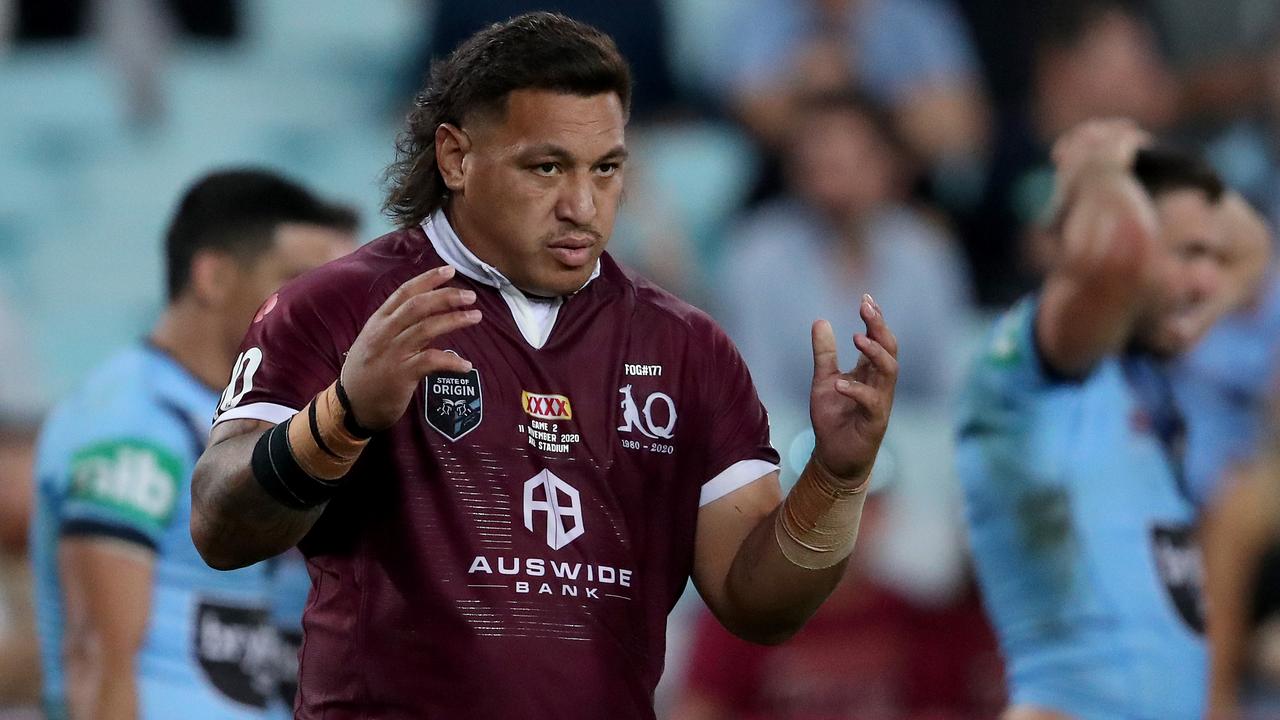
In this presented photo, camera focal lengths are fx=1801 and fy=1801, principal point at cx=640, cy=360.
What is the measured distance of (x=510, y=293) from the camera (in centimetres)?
324

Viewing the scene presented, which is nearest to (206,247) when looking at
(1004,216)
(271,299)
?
(271,299)

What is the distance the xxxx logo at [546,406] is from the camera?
3143 millimetres

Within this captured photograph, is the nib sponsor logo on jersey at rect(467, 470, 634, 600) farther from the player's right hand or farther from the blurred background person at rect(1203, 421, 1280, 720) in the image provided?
the blurred background person at rect(1203, 421, 1280, 720)

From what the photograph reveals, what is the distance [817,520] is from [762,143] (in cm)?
592

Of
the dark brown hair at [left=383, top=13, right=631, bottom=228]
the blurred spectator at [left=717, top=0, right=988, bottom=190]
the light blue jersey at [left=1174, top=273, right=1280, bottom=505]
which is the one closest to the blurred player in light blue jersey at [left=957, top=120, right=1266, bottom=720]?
the dark brown hair at [left=383, top=13, right=631, bottom=228]

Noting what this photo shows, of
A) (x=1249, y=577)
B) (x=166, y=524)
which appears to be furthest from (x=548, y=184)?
(x=1249, y=577)

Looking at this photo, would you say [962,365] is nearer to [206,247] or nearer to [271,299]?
[206,247]

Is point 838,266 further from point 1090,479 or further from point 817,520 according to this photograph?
point 817,520

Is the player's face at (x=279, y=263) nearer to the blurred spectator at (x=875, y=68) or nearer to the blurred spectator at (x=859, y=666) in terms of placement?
the blurred spectator at (x=859, y=666)

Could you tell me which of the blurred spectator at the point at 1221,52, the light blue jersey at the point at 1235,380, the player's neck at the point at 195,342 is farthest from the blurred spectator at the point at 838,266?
the player's neck at the point at 195,342

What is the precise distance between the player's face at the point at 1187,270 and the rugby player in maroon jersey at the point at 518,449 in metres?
1.91

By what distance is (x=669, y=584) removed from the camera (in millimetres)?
3264

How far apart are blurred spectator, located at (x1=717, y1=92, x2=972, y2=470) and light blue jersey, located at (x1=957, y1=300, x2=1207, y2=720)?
11.9 ft

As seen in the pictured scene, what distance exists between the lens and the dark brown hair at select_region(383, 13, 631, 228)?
10.4ft
